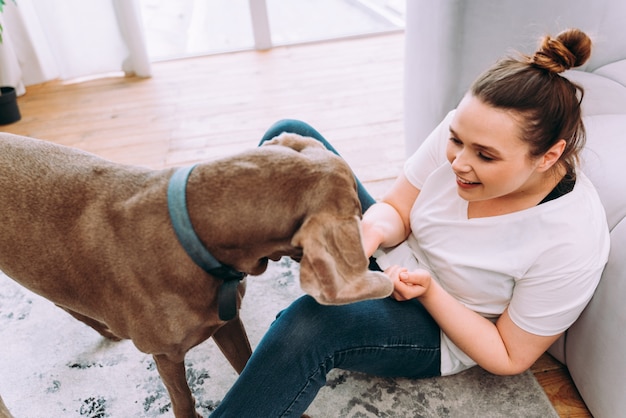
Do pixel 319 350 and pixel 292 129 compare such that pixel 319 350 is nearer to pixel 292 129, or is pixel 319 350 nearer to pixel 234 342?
pixel 234 342

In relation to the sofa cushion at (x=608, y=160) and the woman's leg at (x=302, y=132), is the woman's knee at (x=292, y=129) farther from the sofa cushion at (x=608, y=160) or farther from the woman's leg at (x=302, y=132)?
the sofa cushion at (x=608, y=160)

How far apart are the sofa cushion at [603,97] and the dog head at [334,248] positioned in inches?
33.8

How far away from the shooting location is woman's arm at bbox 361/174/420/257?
1.23 metres

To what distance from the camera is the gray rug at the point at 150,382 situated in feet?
4.22

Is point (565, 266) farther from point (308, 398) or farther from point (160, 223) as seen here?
point (160, 223)

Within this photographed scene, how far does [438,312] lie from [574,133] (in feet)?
1.44

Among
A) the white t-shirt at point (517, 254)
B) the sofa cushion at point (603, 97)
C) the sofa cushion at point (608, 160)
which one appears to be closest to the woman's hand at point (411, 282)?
the white t-shirt at point (517, 254)

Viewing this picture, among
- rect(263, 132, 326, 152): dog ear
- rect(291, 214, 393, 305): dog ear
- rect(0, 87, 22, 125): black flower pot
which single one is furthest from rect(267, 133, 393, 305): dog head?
rect(0, 87, 22, 125): black flower pot

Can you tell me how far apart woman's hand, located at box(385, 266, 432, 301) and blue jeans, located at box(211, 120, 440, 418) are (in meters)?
0.07

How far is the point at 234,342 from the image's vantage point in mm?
1289

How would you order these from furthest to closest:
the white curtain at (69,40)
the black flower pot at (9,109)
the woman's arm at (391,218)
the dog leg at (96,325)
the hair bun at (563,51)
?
1. the white curtain at (69,40)
2. the black flower pot at (9,109)
3. the dog leg at (96,325)
4. the woman's arm at (391,218)
5. the hair bun at (563,51)

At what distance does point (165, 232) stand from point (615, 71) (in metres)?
1.36

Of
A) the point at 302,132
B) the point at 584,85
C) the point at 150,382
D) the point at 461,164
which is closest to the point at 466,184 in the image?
the point at 461,164

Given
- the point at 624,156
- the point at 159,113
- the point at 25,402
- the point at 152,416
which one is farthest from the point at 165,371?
the point at 159,113
